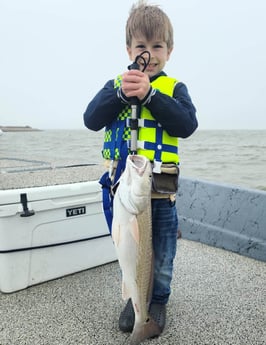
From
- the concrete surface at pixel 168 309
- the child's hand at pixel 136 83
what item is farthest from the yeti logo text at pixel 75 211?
the child's hand at pixel 136 83

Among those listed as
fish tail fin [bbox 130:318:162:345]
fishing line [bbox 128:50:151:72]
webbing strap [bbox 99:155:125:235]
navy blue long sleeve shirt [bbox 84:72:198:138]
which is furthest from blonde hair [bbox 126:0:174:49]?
fish tail fin [bbox 130:318:162:345]

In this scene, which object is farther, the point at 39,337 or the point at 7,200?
the point at 7,200

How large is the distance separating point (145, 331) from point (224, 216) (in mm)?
1890

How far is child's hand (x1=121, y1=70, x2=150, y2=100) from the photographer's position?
70.3 inches

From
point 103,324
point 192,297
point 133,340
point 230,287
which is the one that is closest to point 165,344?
point 133,340

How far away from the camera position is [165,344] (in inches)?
83.0

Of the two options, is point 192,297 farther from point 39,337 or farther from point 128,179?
point 128,179

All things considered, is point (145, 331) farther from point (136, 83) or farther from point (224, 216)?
point (224, 216)

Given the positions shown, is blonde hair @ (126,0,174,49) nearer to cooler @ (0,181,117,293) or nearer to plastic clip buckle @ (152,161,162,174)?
plastic clip buckle @ (152,161,162,174)

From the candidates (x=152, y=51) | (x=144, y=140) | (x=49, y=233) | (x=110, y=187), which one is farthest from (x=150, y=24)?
(x=49, y=233)

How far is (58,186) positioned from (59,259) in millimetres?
581

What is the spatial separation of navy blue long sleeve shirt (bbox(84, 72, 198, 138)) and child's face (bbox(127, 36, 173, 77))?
0.19ft

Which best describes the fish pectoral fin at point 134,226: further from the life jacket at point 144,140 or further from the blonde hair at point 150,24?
the blonde hair at point 150,24

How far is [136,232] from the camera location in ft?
5.89
